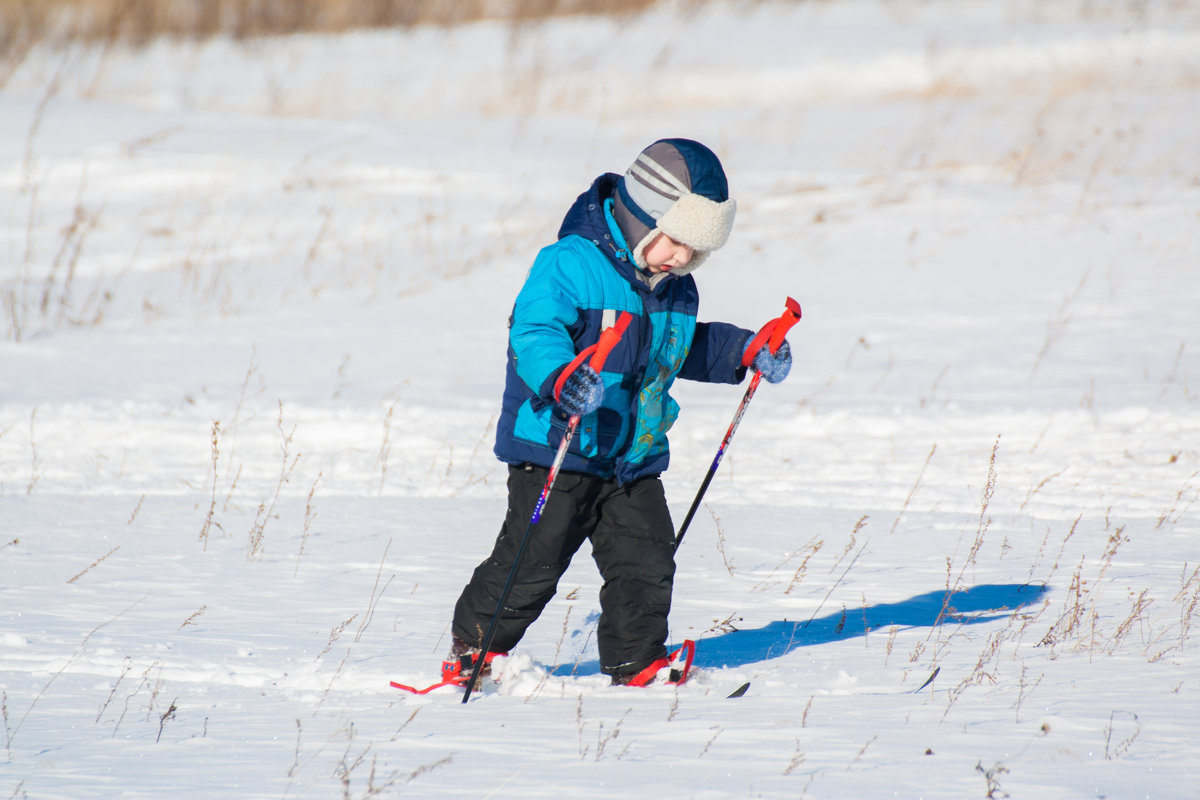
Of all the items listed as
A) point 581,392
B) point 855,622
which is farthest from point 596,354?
point 855,622

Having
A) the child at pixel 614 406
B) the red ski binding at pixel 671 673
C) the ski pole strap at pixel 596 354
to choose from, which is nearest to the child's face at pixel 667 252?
the child at pixel 614 406

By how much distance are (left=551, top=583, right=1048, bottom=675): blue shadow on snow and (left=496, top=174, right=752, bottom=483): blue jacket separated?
0.78m

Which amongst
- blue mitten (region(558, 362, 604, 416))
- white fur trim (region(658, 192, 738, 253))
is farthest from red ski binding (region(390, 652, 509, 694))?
white fur trim (region(658, 192, 738, 253))

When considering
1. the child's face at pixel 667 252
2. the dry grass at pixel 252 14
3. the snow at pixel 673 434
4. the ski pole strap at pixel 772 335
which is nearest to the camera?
the snow at pixel 673 434

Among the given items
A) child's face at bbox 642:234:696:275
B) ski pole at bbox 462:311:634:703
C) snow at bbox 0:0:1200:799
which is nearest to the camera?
snow at bbox 0:0:1200:799

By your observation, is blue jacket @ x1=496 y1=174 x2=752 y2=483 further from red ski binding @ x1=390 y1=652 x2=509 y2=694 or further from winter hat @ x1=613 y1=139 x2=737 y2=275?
red ski binding @ x1=390 y1=652 x2=509 y2=694

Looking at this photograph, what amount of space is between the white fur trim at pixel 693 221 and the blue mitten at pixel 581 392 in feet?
1.79

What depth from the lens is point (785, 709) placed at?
3.21m

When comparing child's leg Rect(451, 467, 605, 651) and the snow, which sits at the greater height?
child's leg Rect(451, 467, 605, 651)

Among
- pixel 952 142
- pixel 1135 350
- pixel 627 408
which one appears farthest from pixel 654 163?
pixel 952 142

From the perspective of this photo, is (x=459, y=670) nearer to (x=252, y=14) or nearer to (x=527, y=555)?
(x=527, y=555)

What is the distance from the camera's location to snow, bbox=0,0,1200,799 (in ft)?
9.61

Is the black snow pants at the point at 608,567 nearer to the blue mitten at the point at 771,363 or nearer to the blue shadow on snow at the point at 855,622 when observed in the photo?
the blue shadow on snow at the point at 855,622

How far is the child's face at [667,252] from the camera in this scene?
132 inches
